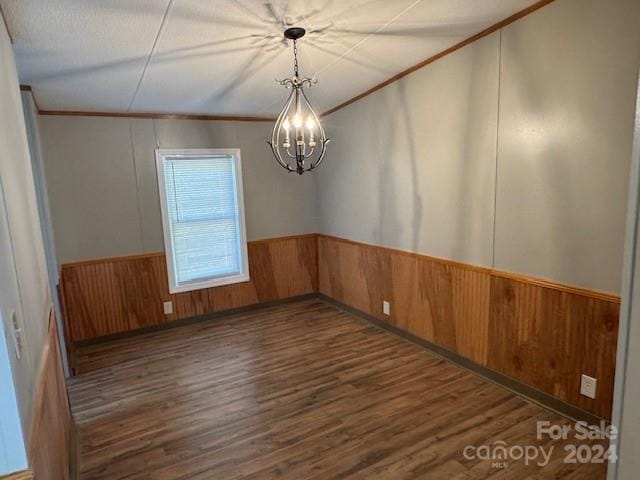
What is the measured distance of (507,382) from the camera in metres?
2.68

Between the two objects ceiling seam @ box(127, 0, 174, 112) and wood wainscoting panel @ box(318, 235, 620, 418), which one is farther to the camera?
wood wainscoting panel @ box(318, 235, 620, 418)

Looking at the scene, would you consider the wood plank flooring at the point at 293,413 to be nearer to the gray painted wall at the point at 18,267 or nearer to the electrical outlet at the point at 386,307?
the electrical outlet at the point at 386,307

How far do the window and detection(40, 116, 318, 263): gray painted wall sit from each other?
0.35ft

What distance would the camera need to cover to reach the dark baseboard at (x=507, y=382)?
7.52ft

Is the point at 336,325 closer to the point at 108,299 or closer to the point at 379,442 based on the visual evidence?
the point at 379,442

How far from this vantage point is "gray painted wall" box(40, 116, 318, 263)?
3500mm

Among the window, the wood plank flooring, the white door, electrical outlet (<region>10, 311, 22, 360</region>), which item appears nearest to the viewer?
the white door

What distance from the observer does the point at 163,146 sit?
3.89m

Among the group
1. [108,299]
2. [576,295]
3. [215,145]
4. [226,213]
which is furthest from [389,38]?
[108,299]

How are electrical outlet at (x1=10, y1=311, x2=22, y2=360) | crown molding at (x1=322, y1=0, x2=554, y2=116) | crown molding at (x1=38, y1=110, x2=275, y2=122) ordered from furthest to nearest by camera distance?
crown molding at (x1=38, y1=110, x2=275, y2=122) < crown molding at (x1=322, y1=0, x2=554, y2=116) < electrical outlet at (x1=10, y1=311, x2=22, y2=360)


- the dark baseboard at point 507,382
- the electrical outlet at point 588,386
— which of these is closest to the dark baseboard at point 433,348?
the dark baseboard at point 507,382

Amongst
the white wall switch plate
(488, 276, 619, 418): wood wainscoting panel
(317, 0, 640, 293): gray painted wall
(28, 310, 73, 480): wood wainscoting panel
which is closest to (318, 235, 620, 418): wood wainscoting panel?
(488, 276, 619, 418): wood wainscoting panel

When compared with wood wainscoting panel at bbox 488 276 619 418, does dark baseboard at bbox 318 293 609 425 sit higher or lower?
lower

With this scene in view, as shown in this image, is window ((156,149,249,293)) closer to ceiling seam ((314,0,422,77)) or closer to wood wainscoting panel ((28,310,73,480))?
ceiling seam ((314,0,422,77))
